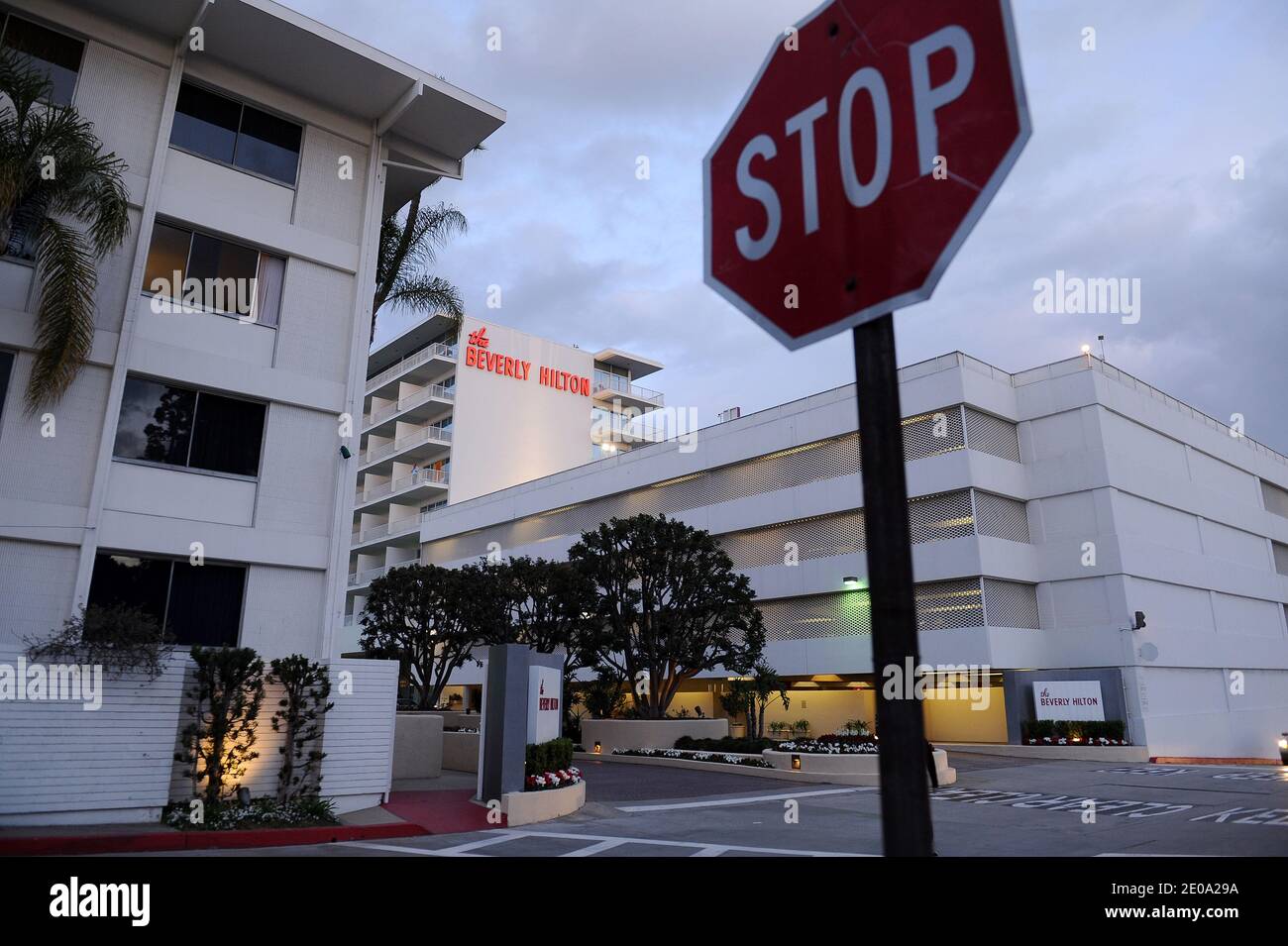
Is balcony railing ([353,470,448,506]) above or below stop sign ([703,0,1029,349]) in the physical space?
above

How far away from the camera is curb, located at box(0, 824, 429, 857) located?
9.45 m

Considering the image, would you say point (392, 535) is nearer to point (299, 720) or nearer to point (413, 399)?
point (413, 399)

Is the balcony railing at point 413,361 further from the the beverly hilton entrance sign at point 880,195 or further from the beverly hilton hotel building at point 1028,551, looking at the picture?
the the beverly hilton entrance sign at point 880,195

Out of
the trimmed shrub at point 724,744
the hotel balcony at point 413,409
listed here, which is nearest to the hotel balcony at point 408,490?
the hotel balcony at point 413,409

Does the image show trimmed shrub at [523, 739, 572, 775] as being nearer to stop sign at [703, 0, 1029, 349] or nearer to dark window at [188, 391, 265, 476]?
dark window at [188, 391, 265, 476]

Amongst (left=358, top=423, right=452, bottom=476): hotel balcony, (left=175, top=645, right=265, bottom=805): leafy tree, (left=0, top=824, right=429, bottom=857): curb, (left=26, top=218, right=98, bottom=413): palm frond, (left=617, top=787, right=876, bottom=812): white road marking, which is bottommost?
(left=617, top=787, right=876, bottom=812): white road marking

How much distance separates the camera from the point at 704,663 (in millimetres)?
28469

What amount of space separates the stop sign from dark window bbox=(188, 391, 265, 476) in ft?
45.7

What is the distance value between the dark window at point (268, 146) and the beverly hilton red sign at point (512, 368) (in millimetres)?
38304

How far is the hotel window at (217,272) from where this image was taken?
14.4 meters

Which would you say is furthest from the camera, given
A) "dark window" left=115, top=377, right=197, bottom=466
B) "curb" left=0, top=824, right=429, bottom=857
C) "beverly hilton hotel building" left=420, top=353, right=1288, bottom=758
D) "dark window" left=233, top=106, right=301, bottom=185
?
"beverly hilton hotel building" left=420, top=353, right=1288, bottom=758

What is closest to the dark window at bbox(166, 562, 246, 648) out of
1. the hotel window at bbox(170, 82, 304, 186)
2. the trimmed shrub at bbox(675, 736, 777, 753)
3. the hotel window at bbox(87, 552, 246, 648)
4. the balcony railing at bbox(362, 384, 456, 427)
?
the hotel window at bbox(87, 552, 246, 648)

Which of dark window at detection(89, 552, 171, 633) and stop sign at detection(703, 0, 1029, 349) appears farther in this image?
dark window at detection(89, 552, 171, 633)
